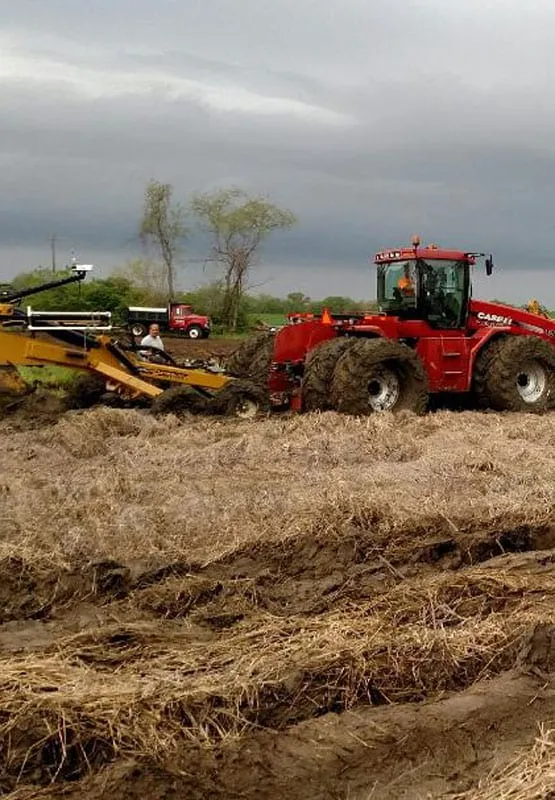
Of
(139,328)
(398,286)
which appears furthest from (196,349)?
(398,286)

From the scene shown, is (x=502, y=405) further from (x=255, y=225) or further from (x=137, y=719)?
(x=255, y=225)

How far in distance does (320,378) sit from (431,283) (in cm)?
258

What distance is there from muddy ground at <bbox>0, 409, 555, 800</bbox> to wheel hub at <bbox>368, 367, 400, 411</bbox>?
12.4 ft

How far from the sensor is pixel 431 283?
46.5 ft

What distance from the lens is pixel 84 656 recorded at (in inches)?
177

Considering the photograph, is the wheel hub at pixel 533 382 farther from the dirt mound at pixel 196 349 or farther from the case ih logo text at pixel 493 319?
the dirt mound at pixel 196 349

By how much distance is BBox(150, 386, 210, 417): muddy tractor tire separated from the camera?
12.9 m

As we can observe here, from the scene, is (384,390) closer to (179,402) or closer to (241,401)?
(241,401)

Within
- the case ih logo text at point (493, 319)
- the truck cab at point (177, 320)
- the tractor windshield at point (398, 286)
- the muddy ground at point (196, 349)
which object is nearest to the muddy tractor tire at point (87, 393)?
the tractor windshield at point (398, 286)

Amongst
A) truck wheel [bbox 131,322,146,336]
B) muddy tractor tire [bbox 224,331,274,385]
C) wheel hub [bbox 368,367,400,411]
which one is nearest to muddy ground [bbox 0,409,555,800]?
wheel hub [bbox 368,367,400,411]

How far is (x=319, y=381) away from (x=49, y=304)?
23.8 metres

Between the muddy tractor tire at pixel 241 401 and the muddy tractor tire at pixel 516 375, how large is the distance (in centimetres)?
336

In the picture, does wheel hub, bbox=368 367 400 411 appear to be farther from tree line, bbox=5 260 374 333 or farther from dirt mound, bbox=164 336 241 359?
tree line, bbox=5 260 374 333

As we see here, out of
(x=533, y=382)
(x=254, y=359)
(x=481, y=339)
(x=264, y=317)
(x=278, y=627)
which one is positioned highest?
(x=264, y=317)
